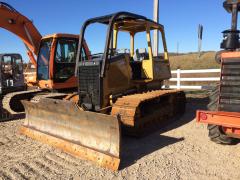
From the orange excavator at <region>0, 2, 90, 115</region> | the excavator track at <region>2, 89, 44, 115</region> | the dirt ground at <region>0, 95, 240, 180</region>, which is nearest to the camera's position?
the dirt ground at <region>0, 95, 240, 180</region>

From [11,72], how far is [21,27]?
1.74 m

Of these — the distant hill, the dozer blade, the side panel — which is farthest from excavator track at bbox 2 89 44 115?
the distant hill

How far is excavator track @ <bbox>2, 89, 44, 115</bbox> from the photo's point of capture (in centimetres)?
914

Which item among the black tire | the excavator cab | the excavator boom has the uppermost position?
the excavator boom

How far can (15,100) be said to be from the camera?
955 cm

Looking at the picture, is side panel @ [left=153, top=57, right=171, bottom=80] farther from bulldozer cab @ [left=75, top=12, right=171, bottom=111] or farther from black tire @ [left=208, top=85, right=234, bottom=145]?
black tire @ [left=208, top=85, right=234, bottom=145]

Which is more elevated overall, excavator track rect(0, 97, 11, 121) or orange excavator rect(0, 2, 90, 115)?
orange excavator rect(0, 2, 90, 115)

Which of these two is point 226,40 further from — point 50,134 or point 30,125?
point 30,125

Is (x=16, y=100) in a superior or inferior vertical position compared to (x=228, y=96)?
inferior

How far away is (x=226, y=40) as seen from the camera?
6.04m

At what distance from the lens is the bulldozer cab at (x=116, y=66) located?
22.5 ft

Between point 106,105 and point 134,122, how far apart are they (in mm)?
948

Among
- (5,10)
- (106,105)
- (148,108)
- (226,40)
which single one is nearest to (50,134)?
(106,105)

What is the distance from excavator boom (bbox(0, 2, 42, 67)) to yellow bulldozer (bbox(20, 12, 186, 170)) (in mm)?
3577
